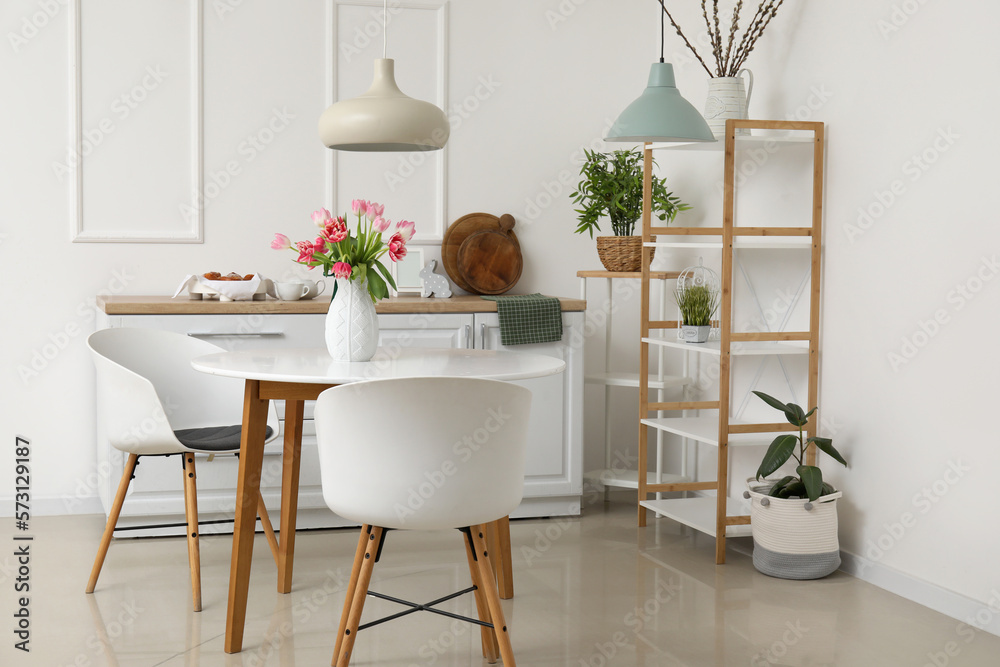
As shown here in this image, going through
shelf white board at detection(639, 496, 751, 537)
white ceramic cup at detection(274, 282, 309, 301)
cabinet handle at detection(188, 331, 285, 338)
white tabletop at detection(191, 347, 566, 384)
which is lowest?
shelf white board at detection(639, 496, 751, 537)

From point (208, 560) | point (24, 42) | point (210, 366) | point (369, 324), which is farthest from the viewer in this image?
point (24, 42)

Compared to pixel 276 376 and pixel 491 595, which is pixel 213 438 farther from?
pixel 491 595

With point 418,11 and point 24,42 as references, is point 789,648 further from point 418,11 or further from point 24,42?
point 24,42

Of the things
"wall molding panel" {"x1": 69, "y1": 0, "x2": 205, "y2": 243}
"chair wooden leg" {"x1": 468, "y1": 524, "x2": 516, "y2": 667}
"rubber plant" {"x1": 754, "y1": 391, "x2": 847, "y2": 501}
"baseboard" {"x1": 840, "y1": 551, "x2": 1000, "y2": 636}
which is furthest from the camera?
"wall molding panel" {"x1": 69, "y1": 0, "x2": 205, "y2": 243}

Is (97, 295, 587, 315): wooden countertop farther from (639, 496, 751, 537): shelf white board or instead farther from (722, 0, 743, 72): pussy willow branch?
(722, 0, 743, 72): pussy willow branch

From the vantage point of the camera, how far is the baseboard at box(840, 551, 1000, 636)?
8.96 feet

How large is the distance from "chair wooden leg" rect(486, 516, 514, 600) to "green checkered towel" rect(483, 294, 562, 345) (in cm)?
107

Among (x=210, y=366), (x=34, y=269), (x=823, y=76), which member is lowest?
(x=210, y=366)

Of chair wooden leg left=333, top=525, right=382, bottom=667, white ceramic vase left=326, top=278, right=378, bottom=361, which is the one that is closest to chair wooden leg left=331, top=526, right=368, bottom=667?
chair wooden leg left=333, top=525, right=382, bottom=667

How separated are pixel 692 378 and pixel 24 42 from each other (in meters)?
3.18

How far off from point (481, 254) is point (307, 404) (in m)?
1.10

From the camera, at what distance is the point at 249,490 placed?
2545 mm

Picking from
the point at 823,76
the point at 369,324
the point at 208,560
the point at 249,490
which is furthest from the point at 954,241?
the point at 208,560

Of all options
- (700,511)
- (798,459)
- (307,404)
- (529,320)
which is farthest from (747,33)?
(307,404)
